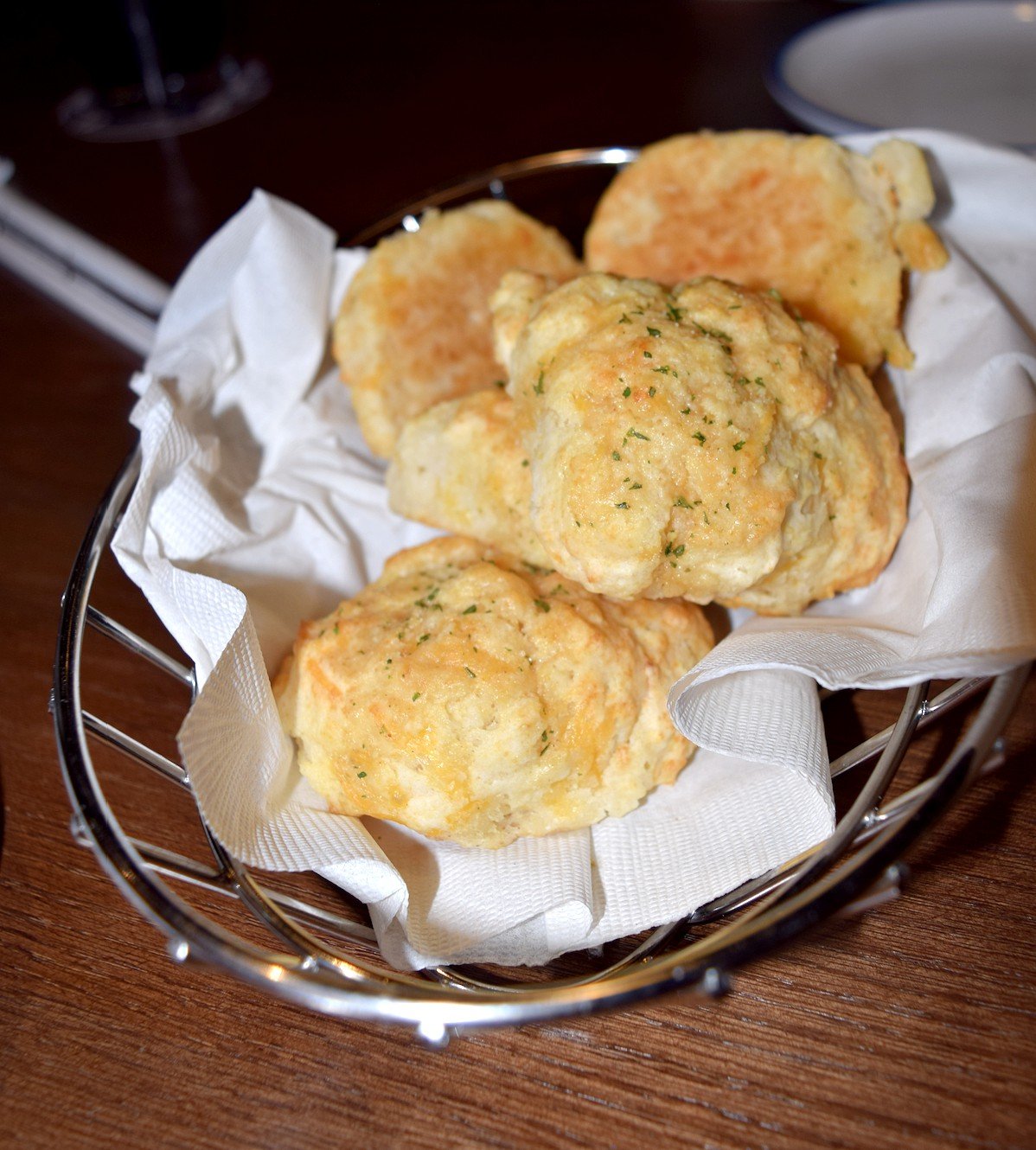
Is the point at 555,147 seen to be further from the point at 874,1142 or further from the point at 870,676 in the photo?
the point at 874,1142

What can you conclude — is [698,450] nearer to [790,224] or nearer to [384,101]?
[790,224]

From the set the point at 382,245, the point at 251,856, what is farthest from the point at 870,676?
the point at 382,245

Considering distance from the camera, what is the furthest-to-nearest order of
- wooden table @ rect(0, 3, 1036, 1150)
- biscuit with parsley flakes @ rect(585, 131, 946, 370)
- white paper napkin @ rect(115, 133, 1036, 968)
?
biscuit with parsley flakes @ rect(585, 131, 946, 370) → white paper napkin @ rect(115, 133, 1036, 968) → wooden table @ rect(0, 3, 1036, 1150)

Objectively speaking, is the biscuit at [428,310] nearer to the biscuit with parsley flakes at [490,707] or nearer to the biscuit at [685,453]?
the biscuit at [685,453]

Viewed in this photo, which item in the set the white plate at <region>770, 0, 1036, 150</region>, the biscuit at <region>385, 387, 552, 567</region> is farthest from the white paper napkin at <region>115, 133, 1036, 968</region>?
the white plate at <region>770, 0, 1036, 150</region>

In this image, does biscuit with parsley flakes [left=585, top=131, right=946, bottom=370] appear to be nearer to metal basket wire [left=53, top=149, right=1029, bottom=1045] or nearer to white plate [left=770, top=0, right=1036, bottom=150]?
metal basket wire [left=53, top=149, right=1029, bottom=1045]

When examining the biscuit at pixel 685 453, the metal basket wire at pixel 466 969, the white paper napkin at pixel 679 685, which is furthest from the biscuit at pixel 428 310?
the metal basket wire at pixel 466 969

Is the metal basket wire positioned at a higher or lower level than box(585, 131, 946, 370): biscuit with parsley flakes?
lower
